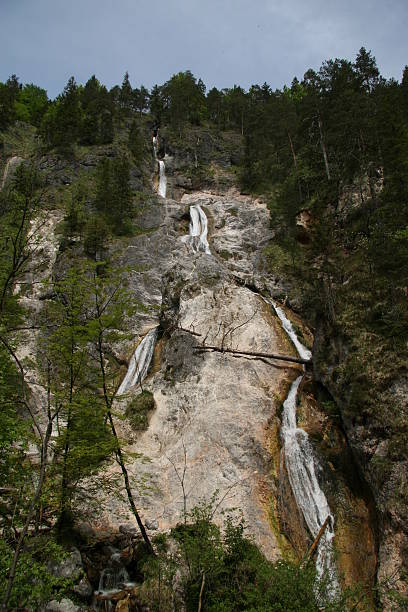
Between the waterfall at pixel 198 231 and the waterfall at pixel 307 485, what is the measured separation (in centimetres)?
2125

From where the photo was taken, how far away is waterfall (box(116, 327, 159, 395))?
22047mm

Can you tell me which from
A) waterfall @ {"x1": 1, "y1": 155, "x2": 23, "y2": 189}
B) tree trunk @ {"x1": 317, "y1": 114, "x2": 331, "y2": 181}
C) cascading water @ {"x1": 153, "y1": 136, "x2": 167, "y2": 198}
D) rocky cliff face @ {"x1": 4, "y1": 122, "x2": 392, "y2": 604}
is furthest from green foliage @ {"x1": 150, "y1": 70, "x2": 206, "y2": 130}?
rocky cliff face @ {"x1": 4, "y1": 122, "x2": 392, "y2": 604}

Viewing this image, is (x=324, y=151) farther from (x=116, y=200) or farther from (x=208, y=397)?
(x=208, y=397)

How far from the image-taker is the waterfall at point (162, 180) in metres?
Result: 51.0

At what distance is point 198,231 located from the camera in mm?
39156

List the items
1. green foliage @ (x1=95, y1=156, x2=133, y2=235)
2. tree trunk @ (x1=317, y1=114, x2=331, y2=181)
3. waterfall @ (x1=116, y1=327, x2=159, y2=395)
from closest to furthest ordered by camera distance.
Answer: waterfall @ (x1=116, y1=327, x2=159, y2=395)
tree trunk @ (x1=317, y1=114, x2=331, y2=181)
green foliage @ (x1=95, y1=156, x2=133, y2=235)

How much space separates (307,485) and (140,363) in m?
13.0

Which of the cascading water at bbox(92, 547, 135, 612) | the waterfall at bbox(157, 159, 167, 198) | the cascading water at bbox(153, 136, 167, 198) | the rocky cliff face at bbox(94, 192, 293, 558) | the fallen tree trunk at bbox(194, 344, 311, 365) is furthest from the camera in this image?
the cascading water at bbox(153, 136, 167, 198)

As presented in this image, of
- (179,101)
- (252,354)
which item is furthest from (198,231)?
(179,101)

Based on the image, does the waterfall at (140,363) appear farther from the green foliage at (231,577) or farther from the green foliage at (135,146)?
the green foliage at (135,146)

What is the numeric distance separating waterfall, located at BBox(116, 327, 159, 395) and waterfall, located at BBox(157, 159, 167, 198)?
29.7 m

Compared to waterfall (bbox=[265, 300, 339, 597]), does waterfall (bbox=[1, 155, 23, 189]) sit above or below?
above

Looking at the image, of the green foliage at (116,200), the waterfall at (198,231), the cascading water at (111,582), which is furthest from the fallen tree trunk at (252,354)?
the green foliage at (116,200)

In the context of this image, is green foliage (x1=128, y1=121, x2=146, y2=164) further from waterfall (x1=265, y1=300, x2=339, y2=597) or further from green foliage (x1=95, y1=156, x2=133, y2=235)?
waterfall (x1=265, y1=300, x2=339, y2=597)
